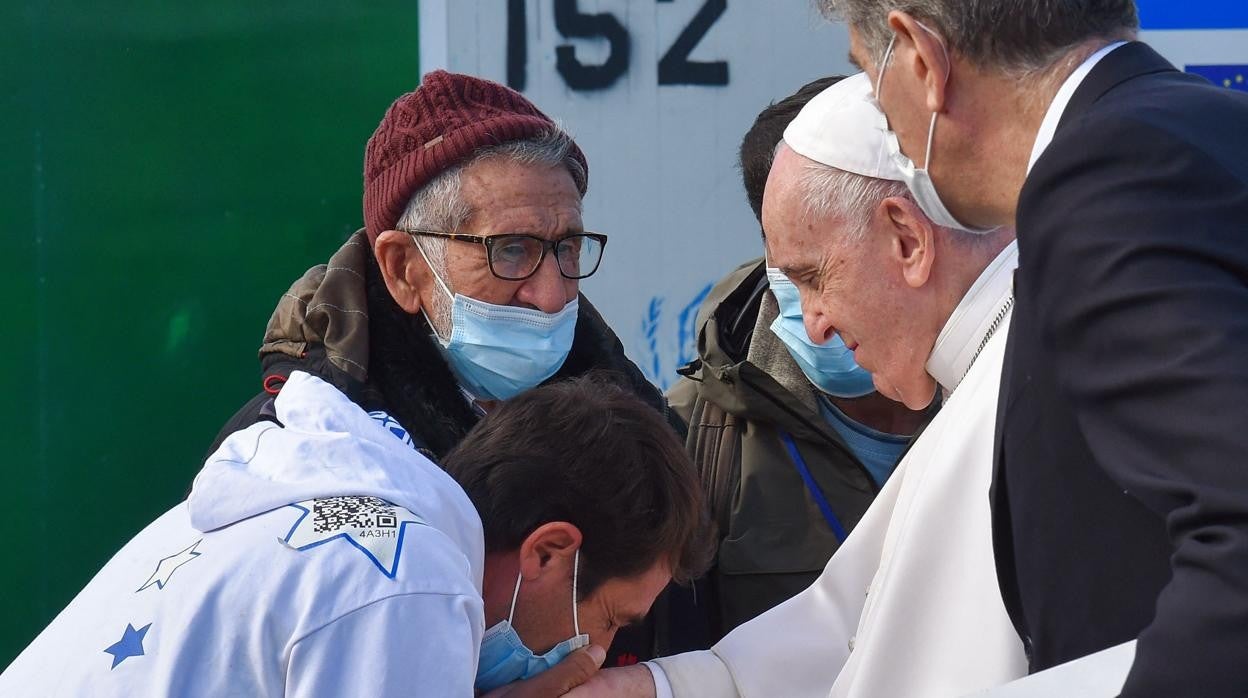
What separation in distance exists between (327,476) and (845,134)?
1048 millimetres

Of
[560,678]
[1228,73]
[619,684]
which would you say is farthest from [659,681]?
[1228,73]

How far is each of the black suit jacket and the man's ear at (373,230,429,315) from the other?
1.64 metres

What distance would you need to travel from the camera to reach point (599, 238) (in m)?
3.04

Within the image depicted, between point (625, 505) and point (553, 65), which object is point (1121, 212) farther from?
point (553, 65)

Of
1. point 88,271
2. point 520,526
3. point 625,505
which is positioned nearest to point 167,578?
point 520,526

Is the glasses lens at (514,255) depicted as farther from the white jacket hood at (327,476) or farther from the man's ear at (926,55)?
A: the man's ear at (926,55)

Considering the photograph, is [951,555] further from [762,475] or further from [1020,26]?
[762,475]

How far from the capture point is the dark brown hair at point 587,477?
210 centimetres

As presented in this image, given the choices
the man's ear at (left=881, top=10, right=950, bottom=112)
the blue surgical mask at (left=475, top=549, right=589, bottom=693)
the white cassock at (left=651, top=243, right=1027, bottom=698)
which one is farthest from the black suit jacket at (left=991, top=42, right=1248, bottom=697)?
the blue surgical mask at (left=475, top=549, right=589, bottom=693)

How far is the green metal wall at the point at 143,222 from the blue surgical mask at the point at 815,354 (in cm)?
183

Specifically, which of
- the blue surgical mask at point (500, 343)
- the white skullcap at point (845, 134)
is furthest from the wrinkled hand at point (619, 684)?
the white skullcap at point (845, 134)

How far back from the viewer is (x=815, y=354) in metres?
3.04

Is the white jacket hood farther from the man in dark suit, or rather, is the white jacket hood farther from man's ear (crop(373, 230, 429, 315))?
man's ear (crop(373, 230, 429, 315))

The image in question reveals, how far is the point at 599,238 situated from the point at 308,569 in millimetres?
1533
